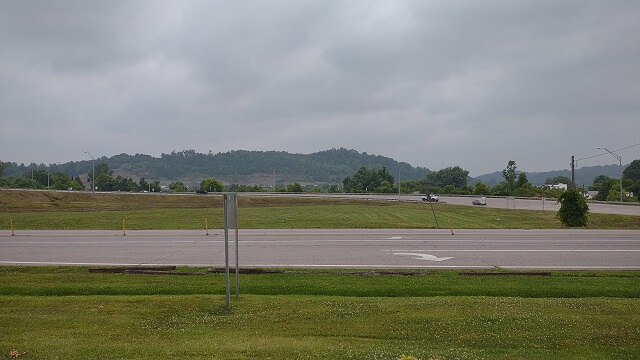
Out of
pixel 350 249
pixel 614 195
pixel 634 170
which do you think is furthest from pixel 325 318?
pixel 634 170

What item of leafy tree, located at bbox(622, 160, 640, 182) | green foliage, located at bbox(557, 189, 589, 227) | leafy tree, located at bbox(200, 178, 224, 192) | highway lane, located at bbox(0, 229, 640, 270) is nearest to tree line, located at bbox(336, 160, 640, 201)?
leafy tree, located at bbox(622, 160, 640, 182)

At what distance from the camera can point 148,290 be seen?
1237 cm

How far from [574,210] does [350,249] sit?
2031 cm

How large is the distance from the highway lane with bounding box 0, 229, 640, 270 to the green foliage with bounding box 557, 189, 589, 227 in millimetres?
5695

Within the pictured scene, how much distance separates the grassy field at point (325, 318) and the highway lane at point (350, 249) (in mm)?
3613

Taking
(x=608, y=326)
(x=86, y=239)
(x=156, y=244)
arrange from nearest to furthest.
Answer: (x=608, y=326)
(x=156, y=244)
(x=86, y=239)

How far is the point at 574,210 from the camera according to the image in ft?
112

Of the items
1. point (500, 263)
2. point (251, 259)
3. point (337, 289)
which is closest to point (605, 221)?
point (500, 263)

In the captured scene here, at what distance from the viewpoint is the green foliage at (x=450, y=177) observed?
14712cm

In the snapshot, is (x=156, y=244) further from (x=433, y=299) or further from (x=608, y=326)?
(x=608, y=326)

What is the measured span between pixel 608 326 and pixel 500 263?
8.55 metres

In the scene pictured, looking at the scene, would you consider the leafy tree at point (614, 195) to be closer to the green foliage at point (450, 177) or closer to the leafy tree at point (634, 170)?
the leafy tree at point (634, 170)

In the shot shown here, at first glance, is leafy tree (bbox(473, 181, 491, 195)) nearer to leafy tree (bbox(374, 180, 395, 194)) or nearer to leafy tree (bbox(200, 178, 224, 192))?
leafy tree (bbox(374, 180, 395, 194))

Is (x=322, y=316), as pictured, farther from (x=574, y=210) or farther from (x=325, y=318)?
(x=574, y=210)
